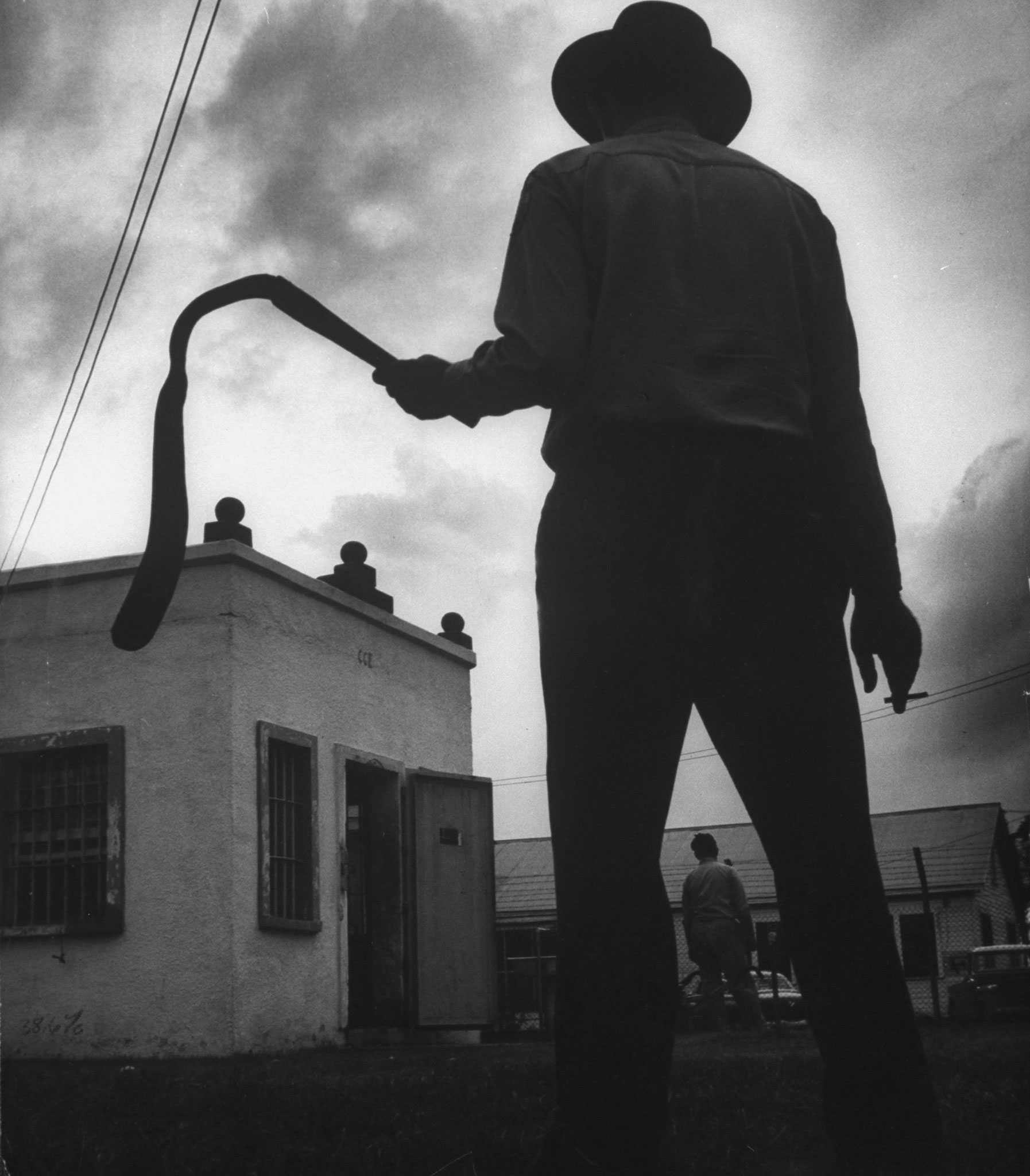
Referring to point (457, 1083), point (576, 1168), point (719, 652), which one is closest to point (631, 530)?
point (719, 652)

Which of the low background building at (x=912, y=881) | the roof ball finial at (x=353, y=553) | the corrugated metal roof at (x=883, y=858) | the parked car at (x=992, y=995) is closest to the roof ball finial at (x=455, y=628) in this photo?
the roof ball finial at (x=353, y=553)

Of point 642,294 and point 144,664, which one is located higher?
point 144,664

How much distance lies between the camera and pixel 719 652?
204cm

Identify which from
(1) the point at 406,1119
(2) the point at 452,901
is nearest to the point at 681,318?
(1) the point at 406,1119

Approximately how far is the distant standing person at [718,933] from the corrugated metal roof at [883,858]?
22.9 meters

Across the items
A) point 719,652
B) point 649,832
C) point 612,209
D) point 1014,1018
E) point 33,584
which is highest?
point 33,584

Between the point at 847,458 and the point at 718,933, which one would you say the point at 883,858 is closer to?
the point at 718,933

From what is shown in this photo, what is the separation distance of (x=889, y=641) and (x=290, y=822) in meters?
10.5

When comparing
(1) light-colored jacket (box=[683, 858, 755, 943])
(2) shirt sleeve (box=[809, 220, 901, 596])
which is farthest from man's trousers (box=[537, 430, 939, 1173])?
(1) light-colored jacket (box=[683, 858, 755, 943])

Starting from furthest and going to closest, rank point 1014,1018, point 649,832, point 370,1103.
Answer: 1. point 1014,1018
2. point 370,1103
3. point 649,832

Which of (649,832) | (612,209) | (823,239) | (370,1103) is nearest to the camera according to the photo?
(649,832)

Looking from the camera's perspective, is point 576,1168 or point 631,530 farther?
point 631,530

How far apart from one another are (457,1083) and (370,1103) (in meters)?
1.06

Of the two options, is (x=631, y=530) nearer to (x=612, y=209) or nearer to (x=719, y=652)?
(x=719, y=652)
